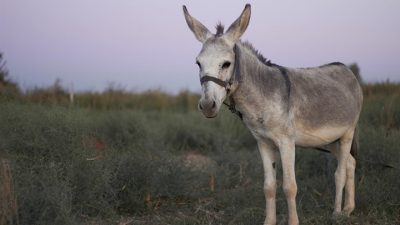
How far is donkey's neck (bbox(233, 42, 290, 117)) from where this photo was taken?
15.6 ft

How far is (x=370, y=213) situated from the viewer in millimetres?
5852

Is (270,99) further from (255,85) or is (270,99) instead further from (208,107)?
(208,107)

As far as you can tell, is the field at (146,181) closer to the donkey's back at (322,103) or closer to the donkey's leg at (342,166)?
the donkey's leg at (342,166)

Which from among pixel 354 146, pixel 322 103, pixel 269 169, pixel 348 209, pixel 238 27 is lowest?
pixel 348 209

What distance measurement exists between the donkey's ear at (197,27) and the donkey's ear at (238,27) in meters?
0.27

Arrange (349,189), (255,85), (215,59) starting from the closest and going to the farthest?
1. (215,59)
2. (255,85)
3. (349,189)

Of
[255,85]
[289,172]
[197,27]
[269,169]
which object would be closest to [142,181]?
[269,169]

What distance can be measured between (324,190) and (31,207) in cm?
451

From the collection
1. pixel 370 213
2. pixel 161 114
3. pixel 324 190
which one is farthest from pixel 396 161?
pixel 161 114

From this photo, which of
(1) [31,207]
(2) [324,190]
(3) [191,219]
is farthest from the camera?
(2) [324,190]

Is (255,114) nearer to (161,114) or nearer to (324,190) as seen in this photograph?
(324,190)

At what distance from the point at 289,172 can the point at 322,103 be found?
1.01m

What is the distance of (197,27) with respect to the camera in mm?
4852

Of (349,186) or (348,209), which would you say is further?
(349,186)
